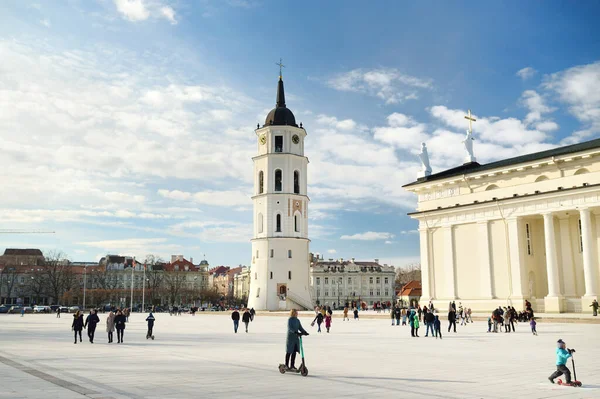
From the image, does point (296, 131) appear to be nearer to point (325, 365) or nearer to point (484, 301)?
point (484, 301)

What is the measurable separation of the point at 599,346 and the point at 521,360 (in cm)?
578

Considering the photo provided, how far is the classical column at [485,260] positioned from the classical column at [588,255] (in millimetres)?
7759

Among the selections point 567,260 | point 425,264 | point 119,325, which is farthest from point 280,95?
point 119,325

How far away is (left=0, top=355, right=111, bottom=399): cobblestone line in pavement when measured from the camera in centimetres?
1023

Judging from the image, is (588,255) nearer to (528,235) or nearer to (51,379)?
(528,235)

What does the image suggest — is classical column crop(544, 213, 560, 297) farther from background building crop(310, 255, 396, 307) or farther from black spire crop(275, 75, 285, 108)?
background building crop(310, 255, 396, 307)

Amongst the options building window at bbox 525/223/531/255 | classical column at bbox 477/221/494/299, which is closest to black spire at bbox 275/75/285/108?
classical column at bbox 477/221/494/299

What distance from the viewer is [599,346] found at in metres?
19.5

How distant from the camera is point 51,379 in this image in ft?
38.9

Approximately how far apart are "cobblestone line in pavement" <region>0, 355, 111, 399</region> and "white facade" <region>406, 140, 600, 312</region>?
37566 mm

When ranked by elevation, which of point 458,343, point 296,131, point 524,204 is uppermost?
point 296,131

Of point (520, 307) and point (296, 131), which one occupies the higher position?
point (296, 131)

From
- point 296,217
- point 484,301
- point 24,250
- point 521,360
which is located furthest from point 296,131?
point 24,250

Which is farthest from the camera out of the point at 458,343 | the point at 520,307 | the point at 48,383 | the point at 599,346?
the point at 520,307
